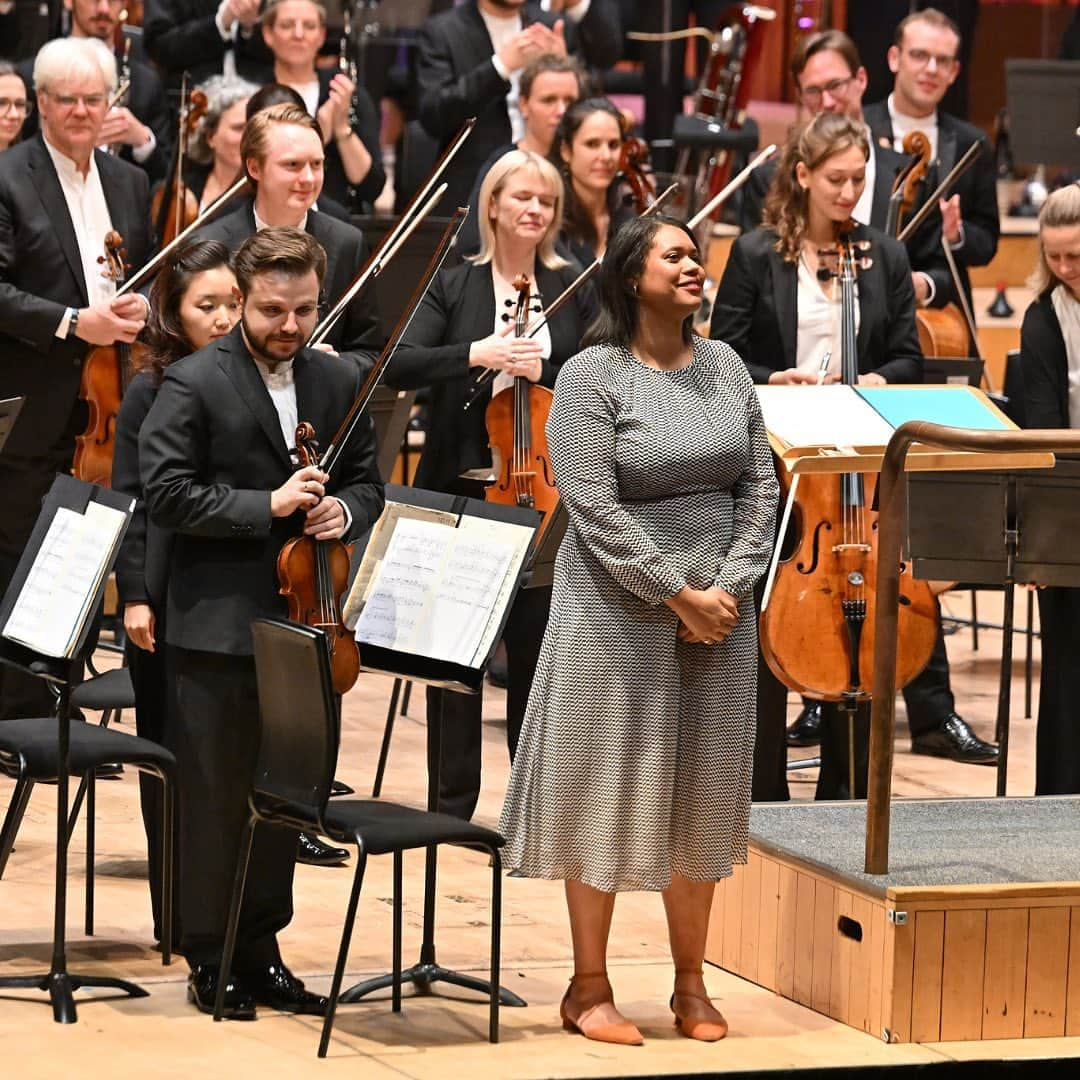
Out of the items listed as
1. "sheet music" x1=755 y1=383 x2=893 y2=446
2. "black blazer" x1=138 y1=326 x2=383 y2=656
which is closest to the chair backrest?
"black blazer" x1=138 y1=326 x2=383 y2=656

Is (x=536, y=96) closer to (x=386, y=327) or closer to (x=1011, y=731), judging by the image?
(x=386, y=327)

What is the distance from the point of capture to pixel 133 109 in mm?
7012

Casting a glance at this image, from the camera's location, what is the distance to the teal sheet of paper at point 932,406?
468cm

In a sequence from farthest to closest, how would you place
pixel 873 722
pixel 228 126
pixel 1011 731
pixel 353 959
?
pixel 1011 731, pixel 228 126, pixel 353 959, pixel 873 722

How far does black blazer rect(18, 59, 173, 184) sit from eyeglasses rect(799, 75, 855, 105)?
1.91m

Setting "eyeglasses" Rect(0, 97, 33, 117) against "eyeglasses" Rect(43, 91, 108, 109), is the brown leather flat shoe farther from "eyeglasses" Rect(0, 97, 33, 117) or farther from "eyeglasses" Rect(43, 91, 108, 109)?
"eyeglasses" Rect(0, 97, 33, 117)

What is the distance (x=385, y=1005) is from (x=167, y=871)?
1.55ft

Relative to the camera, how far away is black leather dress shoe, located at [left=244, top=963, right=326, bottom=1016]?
391 cm

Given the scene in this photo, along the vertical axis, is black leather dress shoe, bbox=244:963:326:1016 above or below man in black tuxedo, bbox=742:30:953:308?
below

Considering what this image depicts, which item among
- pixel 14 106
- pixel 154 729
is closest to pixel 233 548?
pixel 154 729

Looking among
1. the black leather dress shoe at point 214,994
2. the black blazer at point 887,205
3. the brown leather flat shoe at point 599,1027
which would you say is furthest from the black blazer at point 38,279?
the brown leather flat shoe at point 599,1027

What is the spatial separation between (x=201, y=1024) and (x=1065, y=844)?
1.62 metres

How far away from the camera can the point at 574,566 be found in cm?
382

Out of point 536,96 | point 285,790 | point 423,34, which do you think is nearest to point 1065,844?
point 285,790
